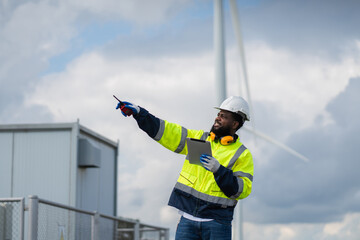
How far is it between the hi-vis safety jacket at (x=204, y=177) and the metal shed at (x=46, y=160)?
10638 mm

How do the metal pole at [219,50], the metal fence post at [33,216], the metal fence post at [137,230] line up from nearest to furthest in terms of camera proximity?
the metal fence post at [33,216]
the metal fence post at [137,230]
the metal pole at [219,50]

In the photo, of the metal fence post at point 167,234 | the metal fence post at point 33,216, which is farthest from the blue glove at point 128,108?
the metal fence post at point 167,234

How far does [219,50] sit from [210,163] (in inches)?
398

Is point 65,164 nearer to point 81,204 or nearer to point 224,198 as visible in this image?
point 81,204

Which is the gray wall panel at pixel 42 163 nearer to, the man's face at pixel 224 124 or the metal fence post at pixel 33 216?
the metal fence post at pixel 33 216

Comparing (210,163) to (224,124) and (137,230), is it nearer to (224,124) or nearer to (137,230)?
(224,124)

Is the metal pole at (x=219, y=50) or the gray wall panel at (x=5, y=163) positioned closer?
the metal pole at (x=219, y=50)

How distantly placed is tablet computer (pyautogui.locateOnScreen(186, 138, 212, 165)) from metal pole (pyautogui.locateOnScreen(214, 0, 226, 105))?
338 inches

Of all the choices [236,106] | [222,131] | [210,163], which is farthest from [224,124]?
[210,163]

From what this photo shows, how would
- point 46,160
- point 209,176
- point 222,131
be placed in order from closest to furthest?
point 209,176, point 222,131, point 46,160

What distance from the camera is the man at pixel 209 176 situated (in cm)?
577

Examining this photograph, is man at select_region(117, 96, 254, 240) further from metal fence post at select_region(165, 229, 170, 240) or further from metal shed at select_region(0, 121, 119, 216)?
metal fence post at select_region(165, 229, 170, 240)

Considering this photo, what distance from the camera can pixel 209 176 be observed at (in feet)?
19.0

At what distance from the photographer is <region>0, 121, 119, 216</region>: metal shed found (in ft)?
54.1
